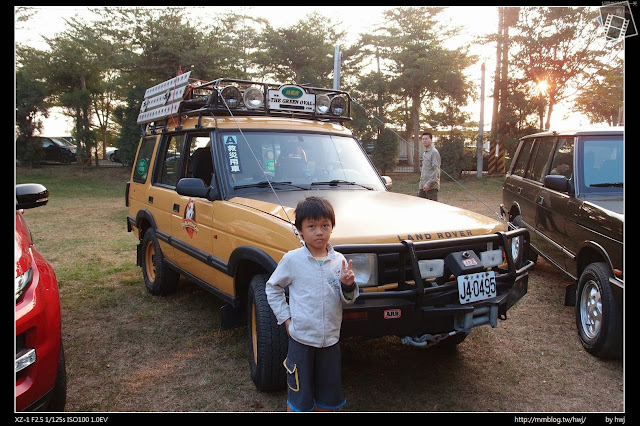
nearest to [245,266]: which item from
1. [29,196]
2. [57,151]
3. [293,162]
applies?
[293,162]

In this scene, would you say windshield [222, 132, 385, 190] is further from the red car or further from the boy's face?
the red car

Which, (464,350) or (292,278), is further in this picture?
(464,350)

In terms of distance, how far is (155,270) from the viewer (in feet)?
18.4

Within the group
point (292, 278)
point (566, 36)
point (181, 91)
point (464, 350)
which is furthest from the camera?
point (566, 36)

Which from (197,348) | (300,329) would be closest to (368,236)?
(300,329)

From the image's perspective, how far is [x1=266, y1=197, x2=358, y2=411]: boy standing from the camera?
259 cm

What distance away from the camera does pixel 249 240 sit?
11.7 feet

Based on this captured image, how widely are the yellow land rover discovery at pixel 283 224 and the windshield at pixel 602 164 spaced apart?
5.12ft

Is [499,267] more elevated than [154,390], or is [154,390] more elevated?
[499,267]

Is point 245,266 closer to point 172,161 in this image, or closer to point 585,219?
point 172,161

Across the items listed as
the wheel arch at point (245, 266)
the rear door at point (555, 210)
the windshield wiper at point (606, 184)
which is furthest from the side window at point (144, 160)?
the windshield wiper at point (606, 184)

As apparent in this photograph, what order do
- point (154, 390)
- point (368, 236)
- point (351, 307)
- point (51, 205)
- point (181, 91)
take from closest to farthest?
point (351, 307) → point (368, 236) → point (154, 390) → point (181, 91) → point (51, 205)

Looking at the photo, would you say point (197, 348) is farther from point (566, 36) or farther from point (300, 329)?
point (566, 36)

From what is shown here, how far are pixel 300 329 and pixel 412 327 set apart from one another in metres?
0.77
